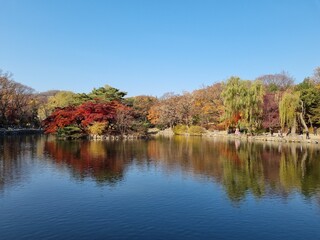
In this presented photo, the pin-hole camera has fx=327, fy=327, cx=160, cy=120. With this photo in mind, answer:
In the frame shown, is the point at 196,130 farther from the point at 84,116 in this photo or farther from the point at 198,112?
the point at 84,116

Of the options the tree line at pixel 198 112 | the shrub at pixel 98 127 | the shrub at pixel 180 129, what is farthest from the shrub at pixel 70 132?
the shrub at pixel 180 129

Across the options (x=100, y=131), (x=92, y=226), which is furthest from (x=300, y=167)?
(x=100, y=131)

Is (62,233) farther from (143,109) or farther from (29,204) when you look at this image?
(143,109)

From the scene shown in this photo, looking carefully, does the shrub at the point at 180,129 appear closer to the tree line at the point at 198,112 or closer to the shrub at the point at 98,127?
the tree line at the point at 198,112

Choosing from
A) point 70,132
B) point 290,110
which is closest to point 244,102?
point 290,110

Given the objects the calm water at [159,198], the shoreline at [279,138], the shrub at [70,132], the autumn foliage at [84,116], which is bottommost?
the calm water at [159,198]

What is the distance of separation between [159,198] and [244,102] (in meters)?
34.5

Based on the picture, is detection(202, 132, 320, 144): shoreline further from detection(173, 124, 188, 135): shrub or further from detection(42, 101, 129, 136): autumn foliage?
detection(42, 101, 129, 136): autumn foliage

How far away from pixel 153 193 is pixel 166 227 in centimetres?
508

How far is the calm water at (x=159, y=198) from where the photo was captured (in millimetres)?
12016

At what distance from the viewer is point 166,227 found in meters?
12.3

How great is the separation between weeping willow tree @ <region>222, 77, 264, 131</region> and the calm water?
20432mm

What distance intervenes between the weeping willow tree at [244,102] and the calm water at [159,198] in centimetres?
2043

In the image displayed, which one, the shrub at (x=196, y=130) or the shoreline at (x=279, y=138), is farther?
the shrub at (x=196, y=130)
